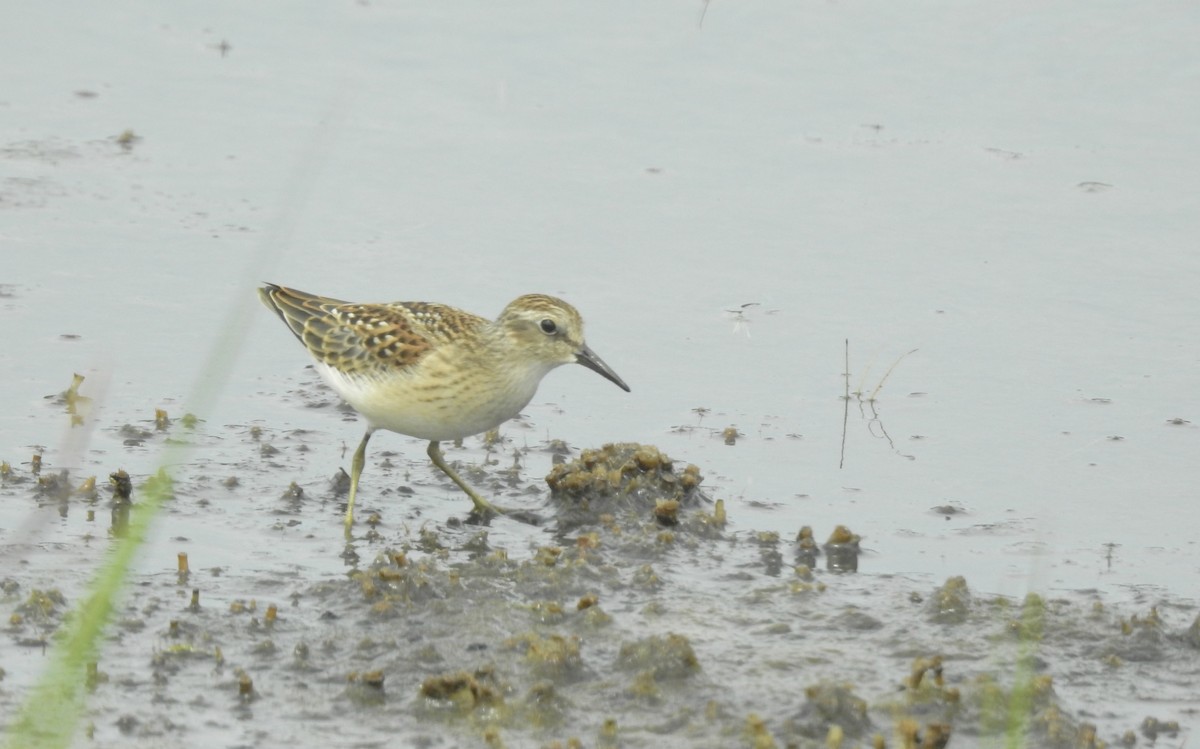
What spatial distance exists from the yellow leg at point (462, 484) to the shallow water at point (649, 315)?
0.46 ft

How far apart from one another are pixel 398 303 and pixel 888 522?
272 centimetres

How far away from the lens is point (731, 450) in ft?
29.5

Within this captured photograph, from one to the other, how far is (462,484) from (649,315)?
7.47 feet

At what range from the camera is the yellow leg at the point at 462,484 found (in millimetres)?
8297

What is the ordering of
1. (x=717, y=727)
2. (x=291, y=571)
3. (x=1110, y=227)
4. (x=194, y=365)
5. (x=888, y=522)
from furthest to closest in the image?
(x=1110, y=227), (x=194, y=365), (x=888, y=522), (x=291, y=571), (x=717, y=727)

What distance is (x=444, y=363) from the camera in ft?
27.1

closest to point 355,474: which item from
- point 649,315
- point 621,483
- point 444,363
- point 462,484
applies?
point 462,484

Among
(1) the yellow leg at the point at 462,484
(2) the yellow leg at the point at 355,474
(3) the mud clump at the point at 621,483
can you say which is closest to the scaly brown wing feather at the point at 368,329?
(2) the yellow leg at the point at 355,474

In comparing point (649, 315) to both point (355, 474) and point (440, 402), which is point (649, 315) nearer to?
point (440, 402)

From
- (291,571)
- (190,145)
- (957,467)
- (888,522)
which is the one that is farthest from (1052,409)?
(190,145)

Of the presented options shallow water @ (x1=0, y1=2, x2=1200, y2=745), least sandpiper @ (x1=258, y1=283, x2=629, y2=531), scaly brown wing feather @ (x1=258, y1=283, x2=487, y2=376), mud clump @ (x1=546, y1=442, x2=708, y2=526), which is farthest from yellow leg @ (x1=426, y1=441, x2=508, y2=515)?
scaly brown wing feather @ (x1=258, y1=283, x2=487, y2=376)

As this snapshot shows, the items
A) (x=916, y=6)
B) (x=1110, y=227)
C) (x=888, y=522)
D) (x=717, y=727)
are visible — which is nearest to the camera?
(x=717, y=727)

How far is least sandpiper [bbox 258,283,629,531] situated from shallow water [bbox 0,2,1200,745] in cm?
45

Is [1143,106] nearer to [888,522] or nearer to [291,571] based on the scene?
[888,522]
